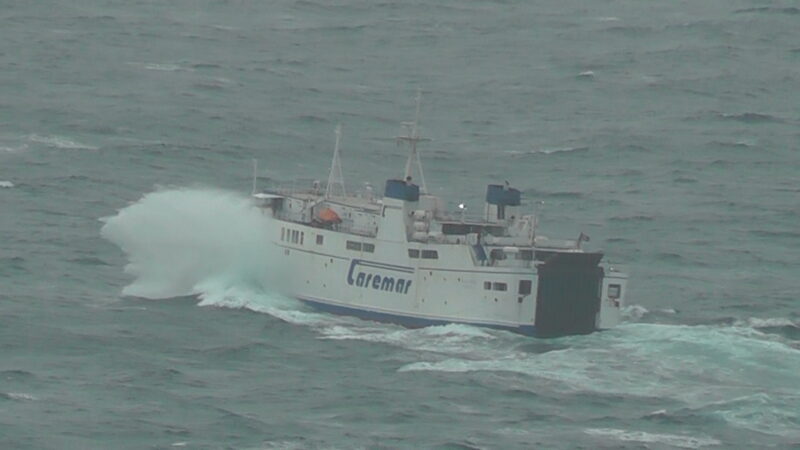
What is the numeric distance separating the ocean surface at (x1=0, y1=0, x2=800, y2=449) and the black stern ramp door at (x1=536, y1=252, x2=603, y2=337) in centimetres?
89

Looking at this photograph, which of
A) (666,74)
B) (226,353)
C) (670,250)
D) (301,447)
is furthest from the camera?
(666,74)

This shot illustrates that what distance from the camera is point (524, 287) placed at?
301 feet

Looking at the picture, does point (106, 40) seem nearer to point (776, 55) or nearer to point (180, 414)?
point (776, 55)

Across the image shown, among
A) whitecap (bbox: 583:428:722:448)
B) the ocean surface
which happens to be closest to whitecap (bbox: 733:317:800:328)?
the ocean surface

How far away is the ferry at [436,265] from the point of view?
301 ft

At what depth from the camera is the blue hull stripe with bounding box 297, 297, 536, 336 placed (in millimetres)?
91938

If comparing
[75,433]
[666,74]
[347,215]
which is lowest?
[75,433]

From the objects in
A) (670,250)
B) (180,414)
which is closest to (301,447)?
(180,414)

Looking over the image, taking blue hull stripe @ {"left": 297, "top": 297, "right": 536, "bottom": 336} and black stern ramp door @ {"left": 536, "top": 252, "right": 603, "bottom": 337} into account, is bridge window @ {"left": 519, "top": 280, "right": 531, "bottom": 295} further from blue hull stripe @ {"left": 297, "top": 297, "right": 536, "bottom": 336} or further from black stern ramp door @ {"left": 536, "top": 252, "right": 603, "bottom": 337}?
blue hull stripe @ {"left": 297, "top": 297, "right": 536, "bottom": 336}

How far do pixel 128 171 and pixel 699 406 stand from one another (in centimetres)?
4825

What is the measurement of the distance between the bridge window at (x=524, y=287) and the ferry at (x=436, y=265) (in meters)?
0.04

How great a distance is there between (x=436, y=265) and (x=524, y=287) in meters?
3.75

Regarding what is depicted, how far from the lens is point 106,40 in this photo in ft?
533

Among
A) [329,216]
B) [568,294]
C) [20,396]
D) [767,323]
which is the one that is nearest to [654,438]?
[568,294]
